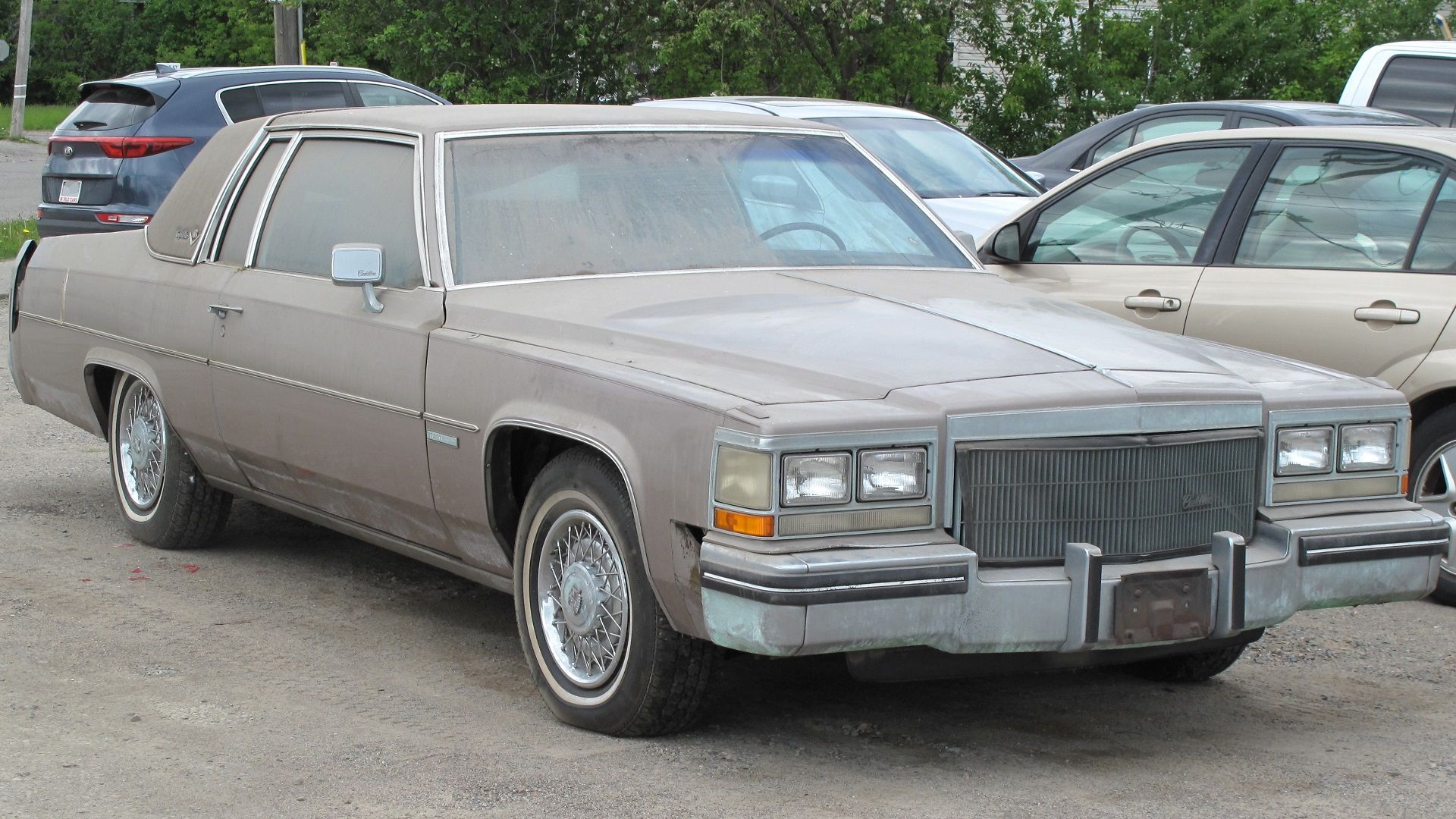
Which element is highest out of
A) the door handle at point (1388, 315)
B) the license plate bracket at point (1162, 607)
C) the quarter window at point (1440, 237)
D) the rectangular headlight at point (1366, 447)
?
the quarter window at point (1440, 237)

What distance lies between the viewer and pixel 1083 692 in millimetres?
4992

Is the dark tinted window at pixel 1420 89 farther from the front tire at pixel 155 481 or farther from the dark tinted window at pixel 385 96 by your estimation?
the front tire at pixel 155 481

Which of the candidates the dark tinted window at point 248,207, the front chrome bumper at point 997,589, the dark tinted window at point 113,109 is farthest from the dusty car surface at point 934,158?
the front chrome bumper at point 997,589

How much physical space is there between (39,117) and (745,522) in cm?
4698

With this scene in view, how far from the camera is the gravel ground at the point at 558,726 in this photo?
13.1 ft

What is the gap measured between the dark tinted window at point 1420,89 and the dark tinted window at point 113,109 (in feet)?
28.2

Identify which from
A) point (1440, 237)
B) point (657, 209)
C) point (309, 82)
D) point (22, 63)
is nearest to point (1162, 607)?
point (657, 209)

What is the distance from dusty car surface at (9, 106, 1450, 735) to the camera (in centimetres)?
389

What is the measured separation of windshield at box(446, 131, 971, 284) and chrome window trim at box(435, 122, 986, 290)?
2cm

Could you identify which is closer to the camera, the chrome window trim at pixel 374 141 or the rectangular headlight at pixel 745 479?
the rectangular headlight at pixel 745 479

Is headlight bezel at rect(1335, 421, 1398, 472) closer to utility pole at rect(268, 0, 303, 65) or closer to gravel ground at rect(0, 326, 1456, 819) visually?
gravel ground at rect(0, 326, 1456, 819)

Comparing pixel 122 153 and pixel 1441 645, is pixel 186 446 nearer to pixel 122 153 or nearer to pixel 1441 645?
pixel 1441 645

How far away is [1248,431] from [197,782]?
105 inches

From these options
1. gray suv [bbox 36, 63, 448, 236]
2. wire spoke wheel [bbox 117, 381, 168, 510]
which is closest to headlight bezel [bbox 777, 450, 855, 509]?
wire spoke wheel [bbox 117, 381, 168, 510]
